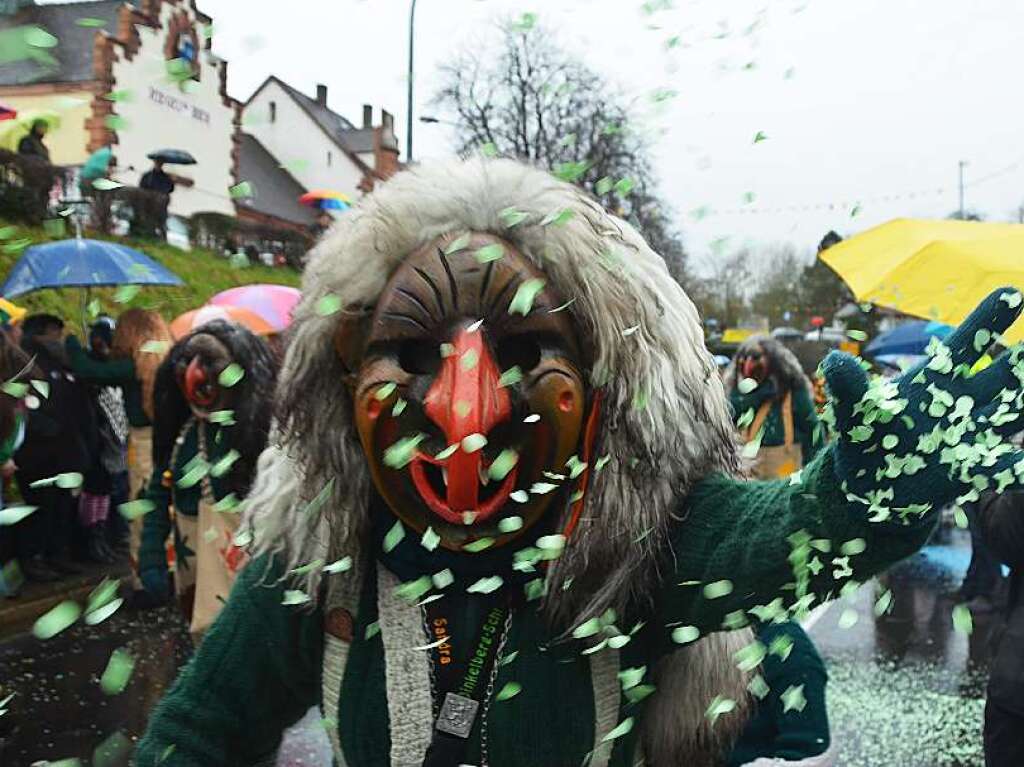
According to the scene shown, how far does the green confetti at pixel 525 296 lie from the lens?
1547 millimetres

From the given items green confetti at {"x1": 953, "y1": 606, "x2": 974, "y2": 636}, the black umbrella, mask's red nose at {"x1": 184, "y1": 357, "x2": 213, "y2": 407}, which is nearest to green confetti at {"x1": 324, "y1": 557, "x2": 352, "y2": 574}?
green confetti at {"x1": 953, "y1": 606, "x2": 974, "y2": 636}

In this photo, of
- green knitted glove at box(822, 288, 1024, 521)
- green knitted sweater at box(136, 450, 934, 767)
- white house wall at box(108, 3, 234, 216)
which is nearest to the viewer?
green knitted glove at box(822, 288, 1024, 521)

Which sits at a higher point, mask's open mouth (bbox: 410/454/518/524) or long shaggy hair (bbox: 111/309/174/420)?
long shaggy hair (bbox: 111/309/174/420)

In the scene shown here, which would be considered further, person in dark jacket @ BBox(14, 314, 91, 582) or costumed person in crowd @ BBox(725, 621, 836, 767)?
person in dark jacket @ BBox(14, 314, 91, 582)

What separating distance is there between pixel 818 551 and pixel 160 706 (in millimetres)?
1161

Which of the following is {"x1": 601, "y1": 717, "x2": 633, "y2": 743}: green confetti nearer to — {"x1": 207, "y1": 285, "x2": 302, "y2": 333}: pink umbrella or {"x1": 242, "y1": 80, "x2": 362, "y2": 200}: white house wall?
{"x1": 207, "y1": 285, "x2": 302, "y2": 333}: pink umbrella

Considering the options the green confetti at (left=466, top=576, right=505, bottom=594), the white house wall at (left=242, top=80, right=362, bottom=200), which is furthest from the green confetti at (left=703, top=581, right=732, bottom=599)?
the white house wall at (left=242, top=80, right=362, bottom=200)

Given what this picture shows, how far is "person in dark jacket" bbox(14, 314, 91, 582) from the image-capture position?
639cm

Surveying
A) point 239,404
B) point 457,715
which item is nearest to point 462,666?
point 457,715

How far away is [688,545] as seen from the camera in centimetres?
159

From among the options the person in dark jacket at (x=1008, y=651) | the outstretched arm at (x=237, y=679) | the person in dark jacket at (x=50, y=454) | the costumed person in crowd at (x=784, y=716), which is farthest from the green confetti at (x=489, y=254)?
the person in dark jacket at (x=50, y=454)

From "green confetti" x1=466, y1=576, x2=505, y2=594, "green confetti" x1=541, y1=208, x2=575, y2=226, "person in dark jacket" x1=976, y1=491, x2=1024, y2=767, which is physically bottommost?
"person in dark jacket" x1=976, y1=491, x2=1024, y2=767

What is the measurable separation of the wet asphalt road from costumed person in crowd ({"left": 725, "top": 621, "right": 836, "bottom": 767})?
193cm

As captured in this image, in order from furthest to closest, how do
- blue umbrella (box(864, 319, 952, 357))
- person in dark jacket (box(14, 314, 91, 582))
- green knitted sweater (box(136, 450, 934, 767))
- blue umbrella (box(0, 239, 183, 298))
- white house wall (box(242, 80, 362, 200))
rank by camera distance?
white house wall (box(242, 80, 362, 200)) < blue umbrella (box(864, 319, 952, 357)) < person in dark jacket (box(14, 314, 91, 582)) < blue umbrella (box(0, 239, 183, 298)) < green knitted sweater (box(136, 450, 934, 767))
